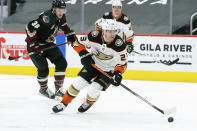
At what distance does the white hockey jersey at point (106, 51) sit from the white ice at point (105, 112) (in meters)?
0.47

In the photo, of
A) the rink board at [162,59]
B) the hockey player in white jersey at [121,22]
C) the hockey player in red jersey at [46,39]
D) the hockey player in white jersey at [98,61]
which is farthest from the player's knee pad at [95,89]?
the rink board at [162,59]

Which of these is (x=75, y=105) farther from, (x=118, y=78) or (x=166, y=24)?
(x=166, y=24)

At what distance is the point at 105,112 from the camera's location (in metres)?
4.71

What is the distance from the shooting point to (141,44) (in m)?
7.66

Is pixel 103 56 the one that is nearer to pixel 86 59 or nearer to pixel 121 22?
pixel 86 59

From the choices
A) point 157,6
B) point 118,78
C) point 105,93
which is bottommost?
point 105,93

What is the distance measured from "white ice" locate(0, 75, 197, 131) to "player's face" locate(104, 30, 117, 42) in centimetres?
69

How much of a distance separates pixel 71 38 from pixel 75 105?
85 centimetres

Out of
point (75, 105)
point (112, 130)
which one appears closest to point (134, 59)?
point (75, 105)

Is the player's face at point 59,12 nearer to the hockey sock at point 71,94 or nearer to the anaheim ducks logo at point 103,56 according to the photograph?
the anaheim ducks logo at point 103,56

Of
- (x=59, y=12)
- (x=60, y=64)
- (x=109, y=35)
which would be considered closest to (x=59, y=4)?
(x=59, y=12)

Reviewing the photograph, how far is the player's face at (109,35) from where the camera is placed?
166 inches

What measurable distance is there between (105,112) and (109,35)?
839 millimetres

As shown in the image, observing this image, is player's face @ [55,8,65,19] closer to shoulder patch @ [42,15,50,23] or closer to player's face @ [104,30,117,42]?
shoulder patch @ [42,15,50,23]
